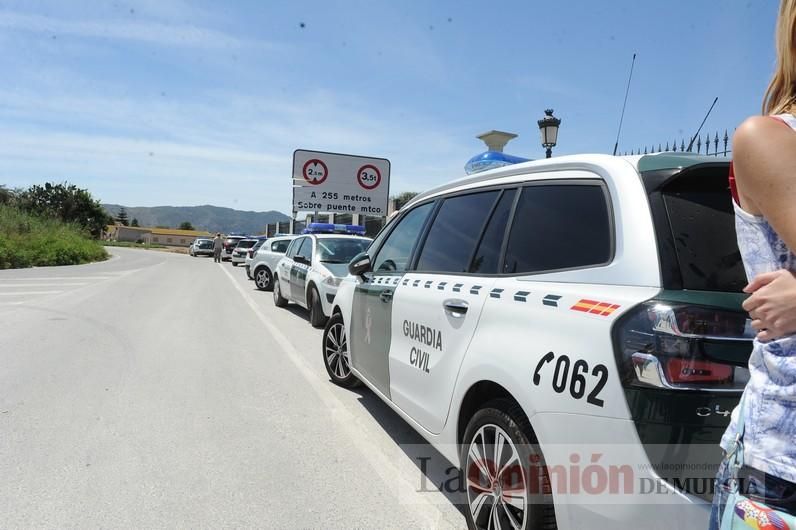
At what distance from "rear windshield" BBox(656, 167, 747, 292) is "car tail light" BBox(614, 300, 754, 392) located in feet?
A: 0.46

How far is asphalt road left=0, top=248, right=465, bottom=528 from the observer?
9.98 ft

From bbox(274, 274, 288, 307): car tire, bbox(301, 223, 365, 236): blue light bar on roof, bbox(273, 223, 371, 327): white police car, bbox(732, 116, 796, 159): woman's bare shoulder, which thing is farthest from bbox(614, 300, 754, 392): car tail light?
bbox(301, 223, 365, 236): blue light bar on roof

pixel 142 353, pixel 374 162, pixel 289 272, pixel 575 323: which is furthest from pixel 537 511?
pixel 374 162

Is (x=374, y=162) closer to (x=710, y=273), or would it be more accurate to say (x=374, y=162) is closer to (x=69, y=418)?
(x=69, y=418)

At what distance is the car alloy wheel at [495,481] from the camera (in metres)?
2.28

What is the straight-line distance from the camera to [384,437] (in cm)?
424

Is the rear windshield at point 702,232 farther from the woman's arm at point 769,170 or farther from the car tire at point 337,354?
the car tire at point 337,354

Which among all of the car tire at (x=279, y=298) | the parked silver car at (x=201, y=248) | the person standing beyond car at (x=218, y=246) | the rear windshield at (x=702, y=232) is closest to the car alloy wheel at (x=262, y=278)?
the car tire at (x=279, y=298)

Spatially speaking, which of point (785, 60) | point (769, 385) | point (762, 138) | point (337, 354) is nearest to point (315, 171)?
point (337, 354)

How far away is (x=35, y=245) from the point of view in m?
24.1

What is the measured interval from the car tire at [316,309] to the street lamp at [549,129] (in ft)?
15.9

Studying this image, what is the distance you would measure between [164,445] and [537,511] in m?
2.96

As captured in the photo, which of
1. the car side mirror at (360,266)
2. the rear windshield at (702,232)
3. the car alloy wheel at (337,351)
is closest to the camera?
the rear windshield at (702,232)

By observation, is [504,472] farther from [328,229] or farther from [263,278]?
[263,278]
